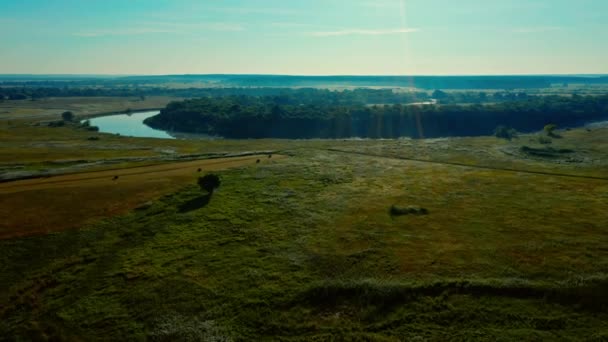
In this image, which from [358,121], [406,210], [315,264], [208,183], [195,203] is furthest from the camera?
[358,121]

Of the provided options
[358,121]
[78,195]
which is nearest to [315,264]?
[78,195]

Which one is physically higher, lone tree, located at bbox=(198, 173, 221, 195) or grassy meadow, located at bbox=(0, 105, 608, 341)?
lone tree, located at bbox=(198, 173, 221, 195)

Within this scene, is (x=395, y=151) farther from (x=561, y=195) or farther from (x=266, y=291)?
(x=266, y=291)

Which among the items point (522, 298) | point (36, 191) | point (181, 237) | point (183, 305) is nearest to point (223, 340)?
point (183, 305)

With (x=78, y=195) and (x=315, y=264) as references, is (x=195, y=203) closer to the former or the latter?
(x=78, y=195)

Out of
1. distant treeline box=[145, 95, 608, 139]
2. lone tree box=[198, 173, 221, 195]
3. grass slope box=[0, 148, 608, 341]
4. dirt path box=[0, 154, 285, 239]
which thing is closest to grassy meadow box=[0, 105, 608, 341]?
grass slope box=[0, 148, 608, 341]

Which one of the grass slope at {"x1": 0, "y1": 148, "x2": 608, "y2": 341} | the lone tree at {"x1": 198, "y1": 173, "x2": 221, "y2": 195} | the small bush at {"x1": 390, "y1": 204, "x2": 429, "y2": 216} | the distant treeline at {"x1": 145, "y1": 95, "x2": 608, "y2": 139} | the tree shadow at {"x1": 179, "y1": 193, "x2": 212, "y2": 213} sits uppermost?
the distant treeline at {"x1": 145, "y1": 95, "x2": 608, "y2": 139}

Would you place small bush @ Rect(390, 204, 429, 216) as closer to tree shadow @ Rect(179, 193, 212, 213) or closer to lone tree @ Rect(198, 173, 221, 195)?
tree shadow @ Rect(179, 193, 212, 213)
